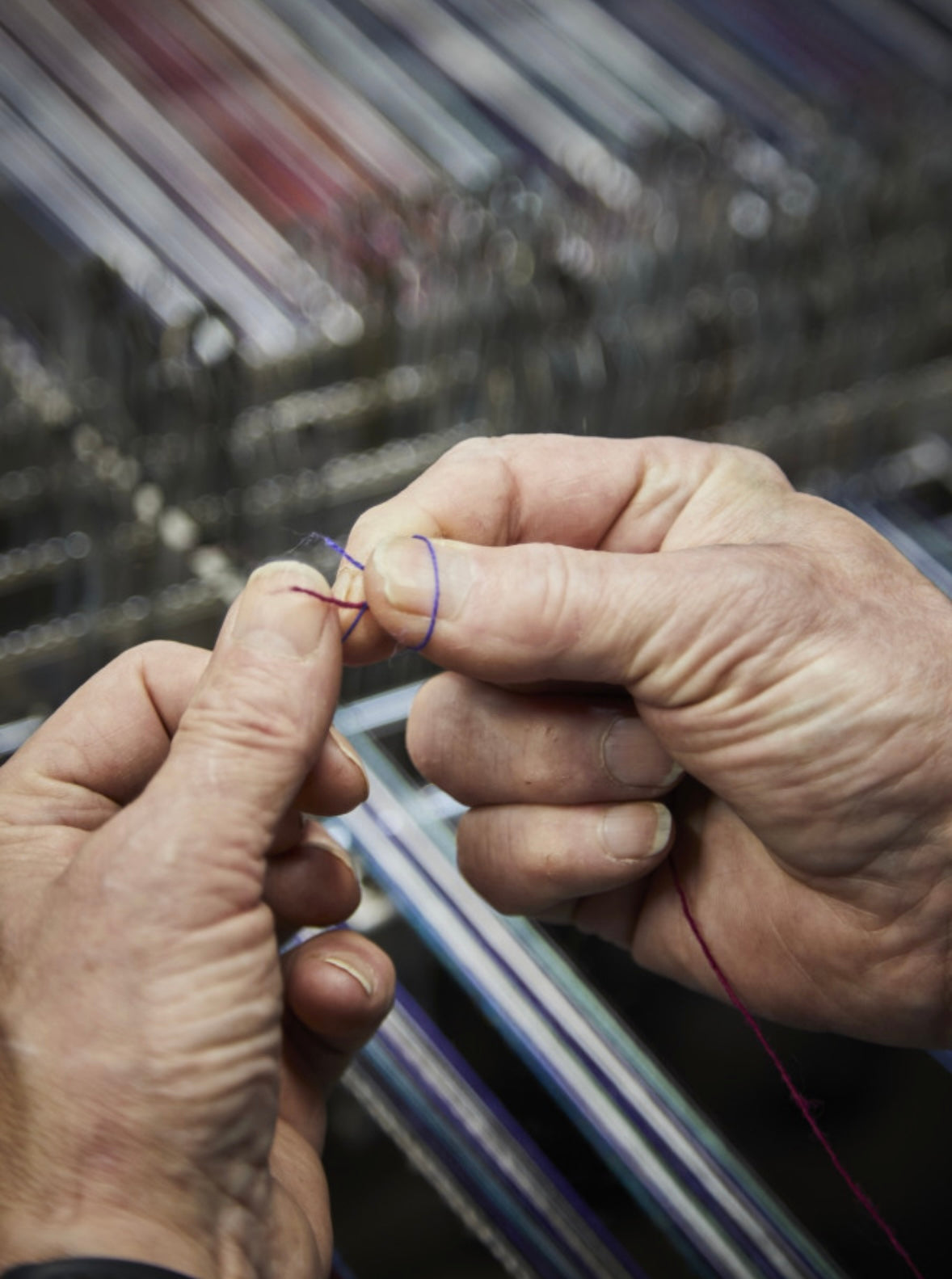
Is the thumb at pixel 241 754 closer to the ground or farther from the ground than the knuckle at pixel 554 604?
closer to the ground

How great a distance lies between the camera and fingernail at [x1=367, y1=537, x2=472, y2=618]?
0.79 m

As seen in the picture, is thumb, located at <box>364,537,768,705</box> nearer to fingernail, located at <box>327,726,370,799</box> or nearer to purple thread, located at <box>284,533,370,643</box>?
purple thread, located at <box>284,533,370,643</box>

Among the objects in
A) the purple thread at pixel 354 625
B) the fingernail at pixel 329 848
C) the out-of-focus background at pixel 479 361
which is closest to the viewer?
the purple thread at pixel 354 625

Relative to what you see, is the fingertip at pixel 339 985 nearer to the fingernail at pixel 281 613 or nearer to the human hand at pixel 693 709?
the human hand at pixel 693 709

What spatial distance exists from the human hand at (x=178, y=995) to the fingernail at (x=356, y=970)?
131 millimetres

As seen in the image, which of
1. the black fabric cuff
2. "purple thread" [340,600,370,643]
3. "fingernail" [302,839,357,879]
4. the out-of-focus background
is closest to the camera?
the black fabric cuff

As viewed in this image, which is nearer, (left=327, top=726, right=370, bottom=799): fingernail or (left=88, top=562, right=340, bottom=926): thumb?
(left=88, top=562, right=340, bottom=926): thumb

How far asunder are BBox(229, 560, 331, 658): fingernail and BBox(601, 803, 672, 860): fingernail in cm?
29

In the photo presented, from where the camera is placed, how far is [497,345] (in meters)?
1.50

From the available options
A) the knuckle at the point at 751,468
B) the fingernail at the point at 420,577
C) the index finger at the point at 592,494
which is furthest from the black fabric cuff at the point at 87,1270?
the knuckle at the point at 751,468


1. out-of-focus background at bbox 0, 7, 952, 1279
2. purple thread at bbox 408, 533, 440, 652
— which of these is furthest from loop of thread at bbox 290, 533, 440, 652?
out-of-focus background at bbox 0, 7, 952, 1279

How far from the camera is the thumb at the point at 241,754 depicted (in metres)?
0.71

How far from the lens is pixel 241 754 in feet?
2.42

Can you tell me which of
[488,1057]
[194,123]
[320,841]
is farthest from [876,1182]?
[194,123]
